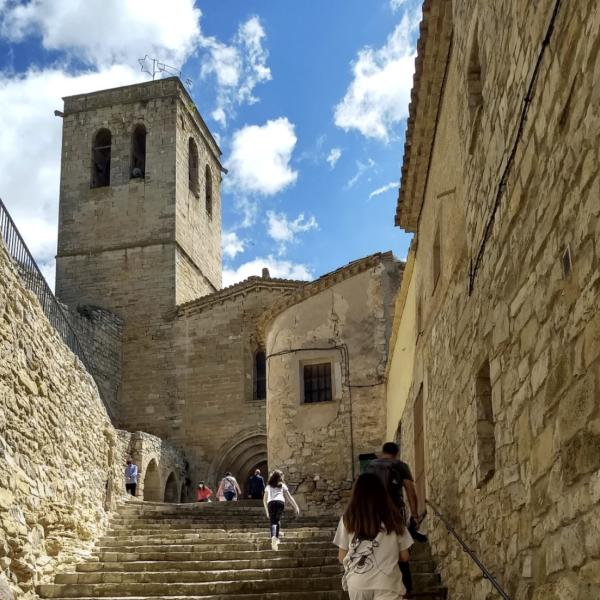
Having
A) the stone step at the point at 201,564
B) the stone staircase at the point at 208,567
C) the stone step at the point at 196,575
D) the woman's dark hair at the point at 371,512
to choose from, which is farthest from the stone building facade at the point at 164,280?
the woman's dark hair at the point at 371,512

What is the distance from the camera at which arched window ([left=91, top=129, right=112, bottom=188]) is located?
115 feet

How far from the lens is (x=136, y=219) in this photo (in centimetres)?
3341

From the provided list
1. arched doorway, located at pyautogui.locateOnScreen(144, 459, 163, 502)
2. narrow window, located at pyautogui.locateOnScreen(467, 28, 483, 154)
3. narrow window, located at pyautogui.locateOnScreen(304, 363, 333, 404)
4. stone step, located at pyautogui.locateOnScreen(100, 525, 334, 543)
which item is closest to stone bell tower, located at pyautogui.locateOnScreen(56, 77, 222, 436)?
arched doorway, located at pyautogui.locateOnScreen(144, 459, 163, 502)

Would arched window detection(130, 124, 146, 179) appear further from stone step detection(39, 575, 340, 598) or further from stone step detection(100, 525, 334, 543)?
stone step detection(39, 575, 340, 598)

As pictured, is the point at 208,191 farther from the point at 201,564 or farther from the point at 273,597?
the point at 273,597

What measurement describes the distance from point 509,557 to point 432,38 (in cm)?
538

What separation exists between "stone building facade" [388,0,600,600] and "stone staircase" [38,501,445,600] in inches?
61.5

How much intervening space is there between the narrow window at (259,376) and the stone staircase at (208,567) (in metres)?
15.9

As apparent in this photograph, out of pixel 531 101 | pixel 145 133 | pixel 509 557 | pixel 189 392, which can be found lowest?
pixel 509 557

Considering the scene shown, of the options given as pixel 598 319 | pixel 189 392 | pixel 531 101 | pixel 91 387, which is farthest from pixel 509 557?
pixel 189 392

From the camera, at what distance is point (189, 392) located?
29.9m

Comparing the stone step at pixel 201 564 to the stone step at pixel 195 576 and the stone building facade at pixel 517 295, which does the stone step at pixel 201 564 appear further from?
the stone building facade at pixel 517 295

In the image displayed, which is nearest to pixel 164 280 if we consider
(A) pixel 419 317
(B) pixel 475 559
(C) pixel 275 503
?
(C) pixel 275 503

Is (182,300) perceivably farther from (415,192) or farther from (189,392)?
(415,192)
